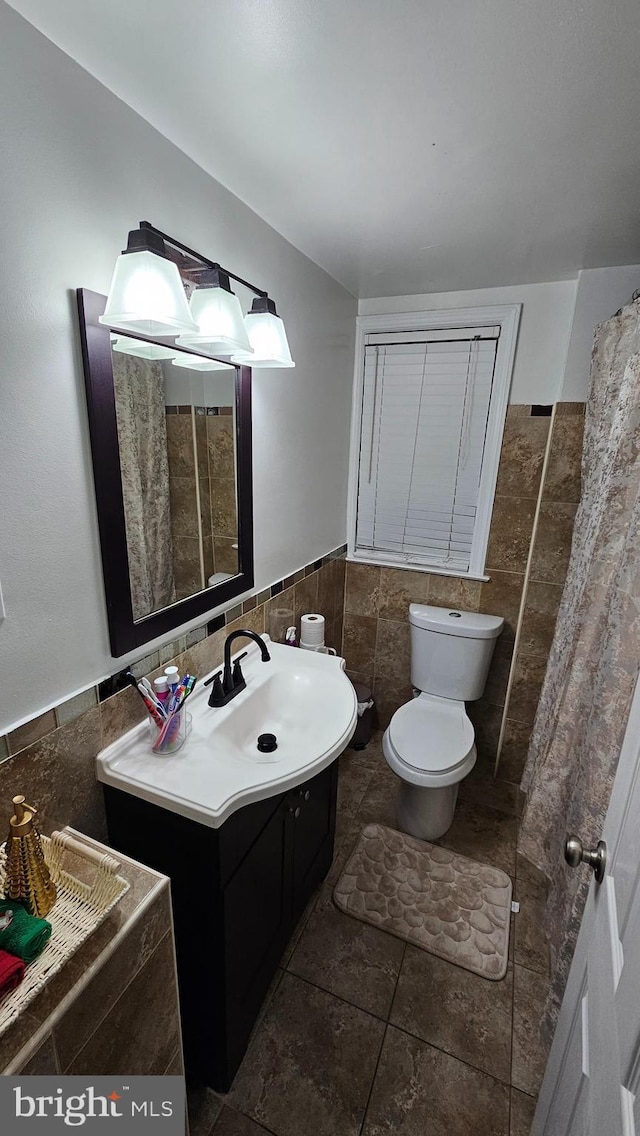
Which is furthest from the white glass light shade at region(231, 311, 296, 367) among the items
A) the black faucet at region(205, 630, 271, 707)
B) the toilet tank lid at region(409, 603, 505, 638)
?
the toilet tank lid at region(409, 603, 505, 638)

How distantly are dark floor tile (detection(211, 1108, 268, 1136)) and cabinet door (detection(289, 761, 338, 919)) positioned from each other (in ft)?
1.40

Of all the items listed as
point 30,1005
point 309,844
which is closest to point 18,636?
point 30,1005

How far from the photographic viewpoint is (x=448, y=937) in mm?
1550

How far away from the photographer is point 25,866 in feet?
2.42

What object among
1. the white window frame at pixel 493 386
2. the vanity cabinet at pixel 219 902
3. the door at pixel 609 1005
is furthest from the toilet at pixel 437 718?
the door at pixel 609 1005

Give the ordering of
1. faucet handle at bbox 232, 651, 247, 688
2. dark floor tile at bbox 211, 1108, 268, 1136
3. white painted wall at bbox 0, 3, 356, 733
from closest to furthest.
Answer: white painted wall at bbox 0, 3, 356, 733, dark floor tile at bbox 211, 1108, 268, 1136, faucet handle at bbox 232, 651, 247, 688

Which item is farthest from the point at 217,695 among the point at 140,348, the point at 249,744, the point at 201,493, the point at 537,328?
the point at 537,328

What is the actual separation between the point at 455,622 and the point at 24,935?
5.85ft

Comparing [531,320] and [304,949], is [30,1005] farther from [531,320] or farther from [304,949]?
[531,320]

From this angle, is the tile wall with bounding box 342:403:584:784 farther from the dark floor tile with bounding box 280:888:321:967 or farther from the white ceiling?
the dark floor tile with bounding box 280:888:321:967

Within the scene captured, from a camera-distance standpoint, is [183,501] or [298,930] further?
[298,930]

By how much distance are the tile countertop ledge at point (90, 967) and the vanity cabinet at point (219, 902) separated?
11 cm

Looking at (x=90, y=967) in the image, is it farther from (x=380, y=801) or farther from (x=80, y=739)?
(x=380, y=801)

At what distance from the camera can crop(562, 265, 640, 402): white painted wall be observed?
1681 millimetres
